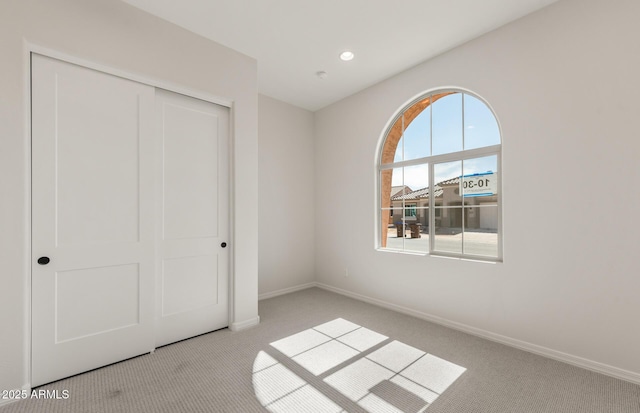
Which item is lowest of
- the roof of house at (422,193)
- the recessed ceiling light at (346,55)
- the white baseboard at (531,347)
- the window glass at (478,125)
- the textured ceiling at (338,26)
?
the white baseboard at (531,347)

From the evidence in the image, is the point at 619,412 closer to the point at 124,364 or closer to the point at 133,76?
the point at 124,364

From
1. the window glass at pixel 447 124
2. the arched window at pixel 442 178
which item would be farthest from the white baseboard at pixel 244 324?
the window glass at pixel 447 124

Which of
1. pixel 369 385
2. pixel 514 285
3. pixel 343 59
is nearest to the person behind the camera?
pixel 369 385

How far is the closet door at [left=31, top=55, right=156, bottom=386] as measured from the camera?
2088 millimetres

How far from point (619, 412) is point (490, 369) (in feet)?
2.34

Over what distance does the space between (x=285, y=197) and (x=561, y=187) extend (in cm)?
338

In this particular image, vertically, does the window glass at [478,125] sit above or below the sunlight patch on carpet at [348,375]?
above

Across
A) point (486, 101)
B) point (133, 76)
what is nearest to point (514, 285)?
point (486, 101)

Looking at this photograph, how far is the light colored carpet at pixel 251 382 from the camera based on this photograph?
1857 mm

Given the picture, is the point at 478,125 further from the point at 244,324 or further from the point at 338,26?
the point at 244,324

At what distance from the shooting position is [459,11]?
8.33 feet

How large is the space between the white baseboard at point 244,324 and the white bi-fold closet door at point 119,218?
0.41 ft

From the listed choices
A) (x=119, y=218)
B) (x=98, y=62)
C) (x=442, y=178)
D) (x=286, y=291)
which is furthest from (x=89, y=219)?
(x=442, y=178)

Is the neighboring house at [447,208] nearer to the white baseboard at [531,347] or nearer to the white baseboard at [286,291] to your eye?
the white baseboard at [531,347]
